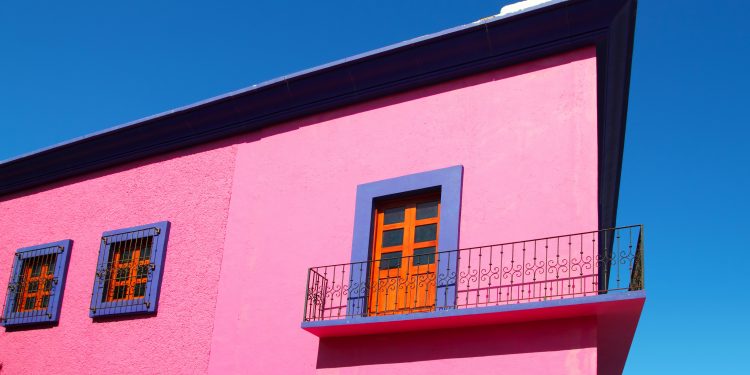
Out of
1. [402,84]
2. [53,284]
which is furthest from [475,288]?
[53,284]

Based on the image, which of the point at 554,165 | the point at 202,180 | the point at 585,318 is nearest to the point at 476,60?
the point at 554,165

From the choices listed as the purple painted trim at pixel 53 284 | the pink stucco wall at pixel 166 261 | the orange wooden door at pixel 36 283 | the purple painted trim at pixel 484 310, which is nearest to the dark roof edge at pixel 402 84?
the pink stucco wall at pixel 166 261

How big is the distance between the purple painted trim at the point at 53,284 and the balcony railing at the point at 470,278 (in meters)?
4.42

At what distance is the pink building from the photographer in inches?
356

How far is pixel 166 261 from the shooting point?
11867mm

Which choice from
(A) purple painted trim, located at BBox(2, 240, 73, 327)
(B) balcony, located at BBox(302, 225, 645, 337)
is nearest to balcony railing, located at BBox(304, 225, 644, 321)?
(B) balcony, located at BBox(302, 225, 645, 337)

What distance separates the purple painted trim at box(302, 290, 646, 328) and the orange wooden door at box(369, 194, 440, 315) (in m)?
0.35

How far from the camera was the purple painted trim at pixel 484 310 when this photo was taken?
8125mm

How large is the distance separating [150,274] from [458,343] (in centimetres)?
471

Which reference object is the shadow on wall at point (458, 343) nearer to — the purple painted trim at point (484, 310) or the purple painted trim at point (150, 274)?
the purple painted trim at point (484, 310)

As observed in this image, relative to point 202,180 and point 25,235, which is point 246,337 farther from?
point 25,235

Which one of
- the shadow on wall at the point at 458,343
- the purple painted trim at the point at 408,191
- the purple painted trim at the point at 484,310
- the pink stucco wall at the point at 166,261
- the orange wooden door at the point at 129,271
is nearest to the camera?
the purple painted trim at the point at 484,310

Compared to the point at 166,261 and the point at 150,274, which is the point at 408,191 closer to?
the point at 166,261

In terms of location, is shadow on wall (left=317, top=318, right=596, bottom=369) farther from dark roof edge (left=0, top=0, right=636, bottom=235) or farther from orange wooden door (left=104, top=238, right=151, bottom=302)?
orange wooden door (left=104, top=238, right=151, bottom=302)
